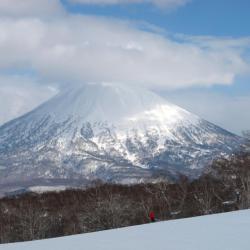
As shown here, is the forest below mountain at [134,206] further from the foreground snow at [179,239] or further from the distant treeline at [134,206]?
the foreground snow at [179,239]

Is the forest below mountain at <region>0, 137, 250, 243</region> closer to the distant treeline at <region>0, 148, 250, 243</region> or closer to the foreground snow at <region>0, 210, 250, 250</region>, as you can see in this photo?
the distant treeline at <region>0, 148, 250, 243</region>

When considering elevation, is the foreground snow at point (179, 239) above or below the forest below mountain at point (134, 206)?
below

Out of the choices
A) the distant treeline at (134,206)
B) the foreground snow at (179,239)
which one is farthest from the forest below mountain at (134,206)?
the foreground snow at (179,239)

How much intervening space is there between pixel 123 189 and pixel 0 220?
13.7m

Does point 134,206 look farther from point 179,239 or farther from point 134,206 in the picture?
point 179,239

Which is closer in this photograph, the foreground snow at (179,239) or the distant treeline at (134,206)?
the foreground snow at (179,239)

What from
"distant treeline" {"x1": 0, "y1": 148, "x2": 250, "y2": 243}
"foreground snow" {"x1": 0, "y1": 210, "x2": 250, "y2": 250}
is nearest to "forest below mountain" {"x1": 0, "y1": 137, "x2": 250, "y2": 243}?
"distant treeline" {"x1": 0, "y1": 148, "x2": 250, "y2": 243}

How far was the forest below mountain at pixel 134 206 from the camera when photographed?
1398 inches

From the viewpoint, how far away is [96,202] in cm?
3906

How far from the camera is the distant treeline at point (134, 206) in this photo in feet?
116

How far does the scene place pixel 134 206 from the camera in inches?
1526

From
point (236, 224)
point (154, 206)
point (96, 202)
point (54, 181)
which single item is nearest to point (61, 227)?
point (96, 202)

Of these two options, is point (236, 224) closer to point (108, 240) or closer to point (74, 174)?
point (108, 240)

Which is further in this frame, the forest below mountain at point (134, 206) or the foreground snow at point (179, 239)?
the forest below mountain at point (134, 206)
